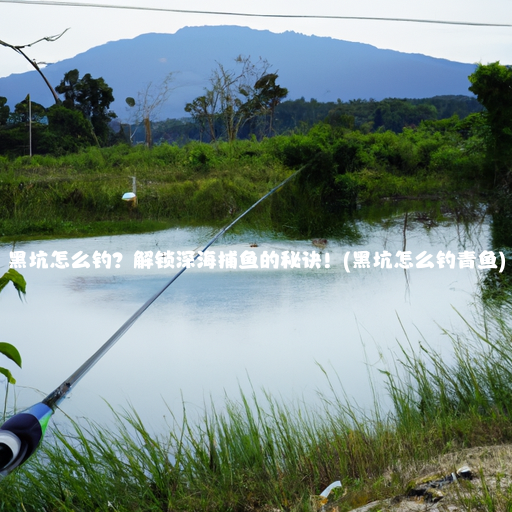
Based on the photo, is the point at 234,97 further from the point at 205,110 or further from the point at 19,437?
the point at 19,437

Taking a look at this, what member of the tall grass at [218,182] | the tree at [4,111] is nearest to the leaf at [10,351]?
the tall grass at [218,182]

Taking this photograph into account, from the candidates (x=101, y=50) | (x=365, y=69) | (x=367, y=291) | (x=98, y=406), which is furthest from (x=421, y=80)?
(x=98, y=406)

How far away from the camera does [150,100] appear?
12.2 meters

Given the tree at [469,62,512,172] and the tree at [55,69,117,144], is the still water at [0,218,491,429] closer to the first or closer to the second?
the tree at [469,62,512,172]

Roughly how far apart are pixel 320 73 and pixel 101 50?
27.4 ft

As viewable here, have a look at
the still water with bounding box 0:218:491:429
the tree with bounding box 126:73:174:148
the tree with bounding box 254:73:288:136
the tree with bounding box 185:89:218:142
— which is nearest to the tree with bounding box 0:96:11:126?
the tree with bounding box 126:73:174:148

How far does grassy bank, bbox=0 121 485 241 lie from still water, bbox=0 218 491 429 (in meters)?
1.77

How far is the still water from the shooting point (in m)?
2.45

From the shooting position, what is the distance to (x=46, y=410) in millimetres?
946

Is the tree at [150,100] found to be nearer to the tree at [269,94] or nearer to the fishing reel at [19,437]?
the tree at [269,94]

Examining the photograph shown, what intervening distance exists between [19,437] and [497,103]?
25.9 ft

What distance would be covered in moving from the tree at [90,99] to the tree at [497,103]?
6.88 metres

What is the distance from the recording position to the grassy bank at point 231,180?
21.3ft

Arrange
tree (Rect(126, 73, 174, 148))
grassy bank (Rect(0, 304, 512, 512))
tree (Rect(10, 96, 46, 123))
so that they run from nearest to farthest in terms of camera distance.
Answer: grassy bank (Rect(0, 304, 512, 512)) → tree (Rect(10, 96, 46, 123)) → tree (Rect(126, 73, 174, 148))
